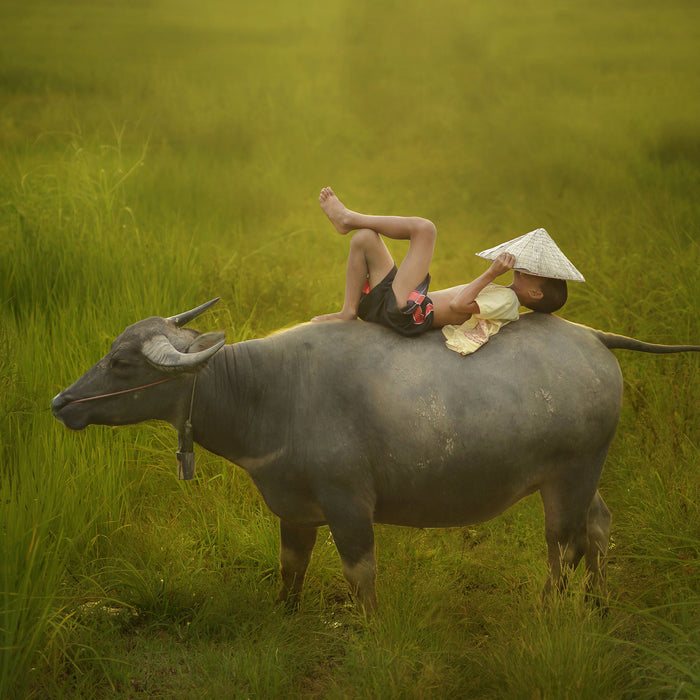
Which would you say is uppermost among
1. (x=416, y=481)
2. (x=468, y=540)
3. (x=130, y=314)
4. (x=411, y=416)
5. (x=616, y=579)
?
(x=411, y=416)

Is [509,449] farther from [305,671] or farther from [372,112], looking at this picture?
[372,112]

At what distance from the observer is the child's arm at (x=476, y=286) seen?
9.46 ft

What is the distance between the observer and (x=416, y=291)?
2.98 metres

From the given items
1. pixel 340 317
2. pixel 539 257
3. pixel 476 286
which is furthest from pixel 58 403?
pixel 539 257

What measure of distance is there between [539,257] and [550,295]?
205 mm

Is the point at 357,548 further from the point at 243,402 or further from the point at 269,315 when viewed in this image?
the point at 269,315

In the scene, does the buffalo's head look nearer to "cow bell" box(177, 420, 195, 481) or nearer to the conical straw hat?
"cow bell" box(177, 420, 195, 481)

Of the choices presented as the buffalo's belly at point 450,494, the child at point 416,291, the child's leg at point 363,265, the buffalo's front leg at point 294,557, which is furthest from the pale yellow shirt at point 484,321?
the buffalo's front leg at point 294,557

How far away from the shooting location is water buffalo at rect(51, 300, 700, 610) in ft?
9.29

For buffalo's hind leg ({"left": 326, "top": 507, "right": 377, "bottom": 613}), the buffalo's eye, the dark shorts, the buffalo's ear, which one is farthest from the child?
the buffalo's eye

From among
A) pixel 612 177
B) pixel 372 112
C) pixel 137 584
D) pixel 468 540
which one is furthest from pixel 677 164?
pixel 137 584

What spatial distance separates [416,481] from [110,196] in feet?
13.0

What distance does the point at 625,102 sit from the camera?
26.0ft

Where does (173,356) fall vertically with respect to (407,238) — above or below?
below
